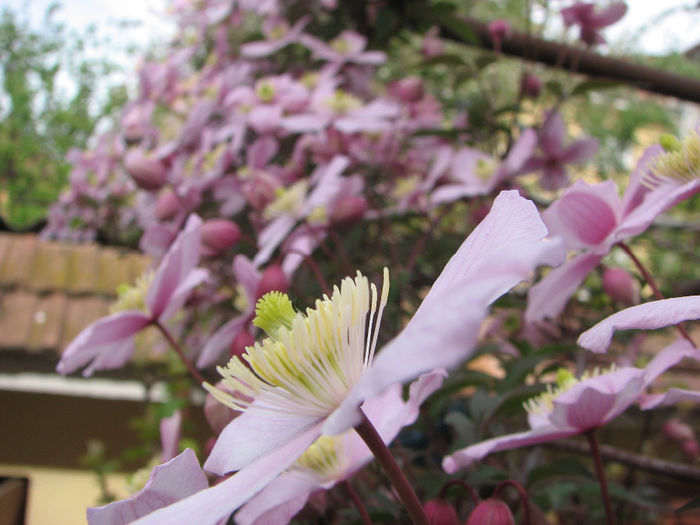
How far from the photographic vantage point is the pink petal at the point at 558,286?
18.5 inches

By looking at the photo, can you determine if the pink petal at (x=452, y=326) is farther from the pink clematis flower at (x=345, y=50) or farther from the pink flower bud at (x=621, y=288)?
the pink clematis flower at (x=345, y=50)

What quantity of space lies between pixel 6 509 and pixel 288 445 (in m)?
0.97

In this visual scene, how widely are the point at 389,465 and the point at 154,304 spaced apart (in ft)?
1.18

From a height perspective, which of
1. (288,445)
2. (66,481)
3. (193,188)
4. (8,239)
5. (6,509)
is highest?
(288,445)

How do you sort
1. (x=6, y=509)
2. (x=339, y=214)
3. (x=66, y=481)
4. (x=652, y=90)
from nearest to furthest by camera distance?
(x=339, y=214) < (x=6, y=509) < (x=652, y=90) < (x=66, y=481)

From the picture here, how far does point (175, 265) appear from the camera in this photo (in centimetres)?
55

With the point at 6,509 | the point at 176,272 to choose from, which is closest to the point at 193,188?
the point at 176,272

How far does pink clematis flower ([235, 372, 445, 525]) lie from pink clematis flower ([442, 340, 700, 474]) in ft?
0.25

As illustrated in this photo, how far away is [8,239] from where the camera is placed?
2.10 meters

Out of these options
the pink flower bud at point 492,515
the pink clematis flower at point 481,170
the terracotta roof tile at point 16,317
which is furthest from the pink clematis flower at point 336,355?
the terracotta roof tile at point 16,317

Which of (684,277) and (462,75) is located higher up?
(462,75)

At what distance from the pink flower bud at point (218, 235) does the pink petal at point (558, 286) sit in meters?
0.39

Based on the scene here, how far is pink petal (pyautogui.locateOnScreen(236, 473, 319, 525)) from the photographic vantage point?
33 centimetres

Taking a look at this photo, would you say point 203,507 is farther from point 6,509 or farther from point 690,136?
point 6,509
